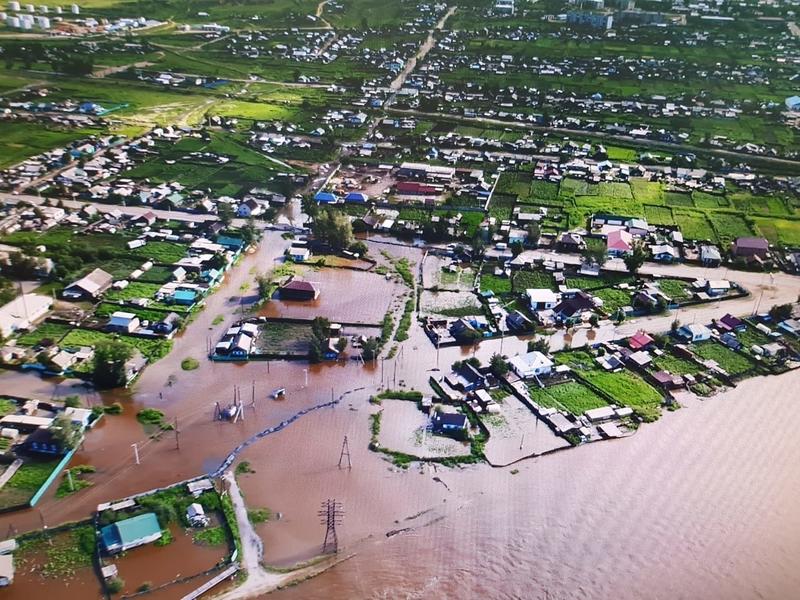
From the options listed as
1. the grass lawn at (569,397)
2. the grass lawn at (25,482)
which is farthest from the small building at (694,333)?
the grass lawn at (25,482)

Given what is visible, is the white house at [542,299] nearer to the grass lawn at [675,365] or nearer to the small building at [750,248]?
the grass lawn at [675,365]

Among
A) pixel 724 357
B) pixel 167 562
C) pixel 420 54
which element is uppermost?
pixel 420 54

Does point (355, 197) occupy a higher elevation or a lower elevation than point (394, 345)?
higher

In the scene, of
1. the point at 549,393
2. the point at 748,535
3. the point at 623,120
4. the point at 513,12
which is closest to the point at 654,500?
the point at 748,535

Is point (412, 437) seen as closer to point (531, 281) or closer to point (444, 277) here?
point (444, 277)

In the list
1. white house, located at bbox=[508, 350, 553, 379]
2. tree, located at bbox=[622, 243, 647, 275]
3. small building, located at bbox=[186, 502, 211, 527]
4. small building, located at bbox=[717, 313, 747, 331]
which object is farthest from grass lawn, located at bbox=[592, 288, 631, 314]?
small building, located at bbox=[186, 502, 211, 527]

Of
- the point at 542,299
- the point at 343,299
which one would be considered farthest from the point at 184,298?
the point at 542,299
